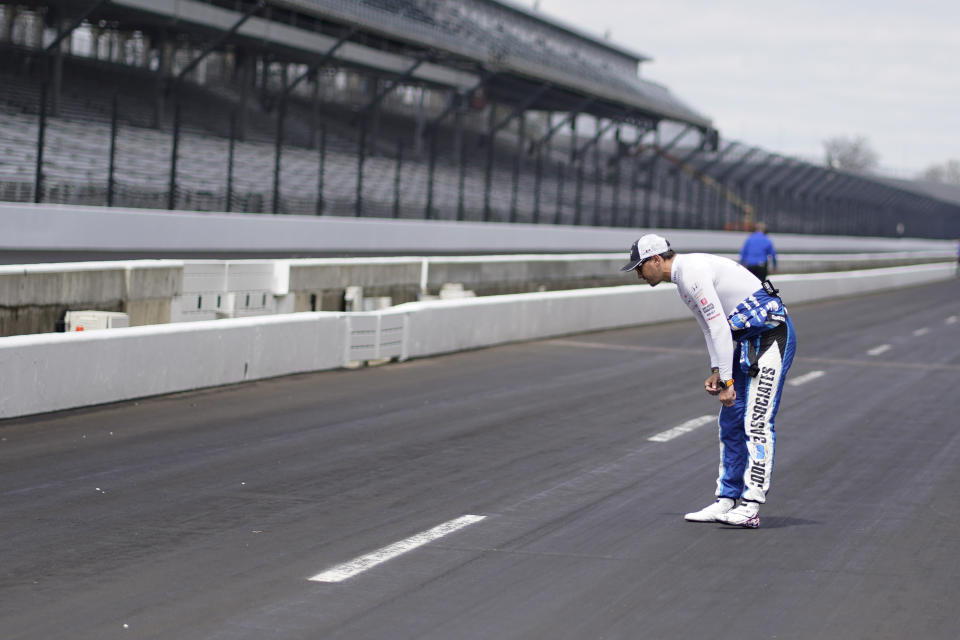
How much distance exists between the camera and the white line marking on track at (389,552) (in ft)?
20.4

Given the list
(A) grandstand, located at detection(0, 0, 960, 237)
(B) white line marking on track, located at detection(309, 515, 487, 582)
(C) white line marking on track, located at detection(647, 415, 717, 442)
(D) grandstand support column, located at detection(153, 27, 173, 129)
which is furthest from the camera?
(D) grandstand support column, located at detection(153, 27, 173, 129)

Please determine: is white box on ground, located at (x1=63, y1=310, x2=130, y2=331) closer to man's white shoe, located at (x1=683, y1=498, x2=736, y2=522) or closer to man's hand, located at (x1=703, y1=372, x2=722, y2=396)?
man's white shoe, located at (x1=683, y1=498, x2=736, y2=522)

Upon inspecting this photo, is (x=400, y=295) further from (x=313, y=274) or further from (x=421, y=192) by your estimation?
(x=421, y=192)

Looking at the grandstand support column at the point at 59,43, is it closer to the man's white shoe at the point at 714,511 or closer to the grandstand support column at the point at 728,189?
the man's white shoe at the point at 714,511

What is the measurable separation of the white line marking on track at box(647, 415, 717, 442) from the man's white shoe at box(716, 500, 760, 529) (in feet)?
11.4

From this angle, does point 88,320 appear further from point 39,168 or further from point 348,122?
point 348,122

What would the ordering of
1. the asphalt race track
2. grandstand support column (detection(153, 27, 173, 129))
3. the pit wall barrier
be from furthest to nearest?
grandstand support column (detection(153, 27, 173, 129)) < the pit wall barrier < the asphalt race track

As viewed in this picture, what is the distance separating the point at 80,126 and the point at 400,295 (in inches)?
378

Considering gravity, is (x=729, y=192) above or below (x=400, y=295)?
above

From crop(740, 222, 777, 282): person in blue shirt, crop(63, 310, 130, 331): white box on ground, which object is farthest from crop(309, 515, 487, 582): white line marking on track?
crop(740, 222, 777, 282): person in blue shirt

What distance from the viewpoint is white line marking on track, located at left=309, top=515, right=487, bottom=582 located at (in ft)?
20.4

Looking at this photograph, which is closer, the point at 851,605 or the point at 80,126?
the point at 851,605

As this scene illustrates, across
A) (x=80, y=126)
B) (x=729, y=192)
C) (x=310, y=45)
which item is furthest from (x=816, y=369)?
(x=729, y=192)

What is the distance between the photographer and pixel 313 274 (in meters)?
18.8
